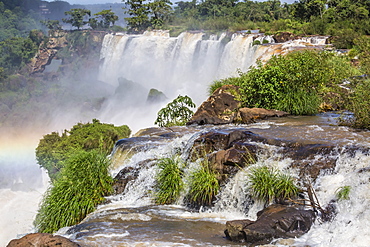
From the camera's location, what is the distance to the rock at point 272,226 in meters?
5.94

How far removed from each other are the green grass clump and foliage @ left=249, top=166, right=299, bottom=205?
5.13ft

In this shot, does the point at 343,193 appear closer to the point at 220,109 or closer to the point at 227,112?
the point at 227,112

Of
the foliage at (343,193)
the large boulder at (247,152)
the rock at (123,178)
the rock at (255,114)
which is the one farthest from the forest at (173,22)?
the foliage at (343,193)

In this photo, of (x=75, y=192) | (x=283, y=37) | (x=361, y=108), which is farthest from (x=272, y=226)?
(x=283, y=37)

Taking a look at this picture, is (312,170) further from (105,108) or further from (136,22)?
(136,22)

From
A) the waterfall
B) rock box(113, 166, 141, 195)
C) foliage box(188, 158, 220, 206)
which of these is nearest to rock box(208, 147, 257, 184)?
foliage box(188, 158, 220, 206)

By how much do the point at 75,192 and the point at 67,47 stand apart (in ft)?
216

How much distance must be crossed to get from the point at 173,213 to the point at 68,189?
2.11m

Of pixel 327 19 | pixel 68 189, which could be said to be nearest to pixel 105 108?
pixel 327 19

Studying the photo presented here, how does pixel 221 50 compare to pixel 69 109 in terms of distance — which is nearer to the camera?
pixel 221 50

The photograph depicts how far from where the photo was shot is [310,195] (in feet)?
21.9

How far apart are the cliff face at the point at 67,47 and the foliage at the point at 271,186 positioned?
2412 inches

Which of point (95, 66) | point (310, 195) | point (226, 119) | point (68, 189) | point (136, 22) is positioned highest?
point (136, 22)

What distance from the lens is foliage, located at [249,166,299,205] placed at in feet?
22.8
